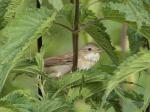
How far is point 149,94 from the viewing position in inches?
96.1

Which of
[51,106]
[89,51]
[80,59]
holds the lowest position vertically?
[89,51]

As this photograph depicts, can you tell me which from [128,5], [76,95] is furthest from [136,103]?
[128,5]

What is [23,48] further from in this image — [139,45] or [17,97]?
[139,45]

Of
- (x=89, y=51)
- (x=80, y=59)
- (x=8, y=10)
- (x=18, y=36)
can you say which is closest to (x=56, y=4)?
(x=8, y=10)

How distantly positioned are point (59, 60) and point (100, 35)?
4.22 meters

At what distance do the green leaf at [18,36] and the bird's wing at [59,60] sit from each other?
3.59 metres

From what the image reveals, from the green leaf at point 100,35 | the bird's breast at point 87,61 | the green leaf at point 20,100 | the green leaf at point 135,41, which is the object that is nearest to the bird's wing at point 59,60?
the bird's breast at point 87,61

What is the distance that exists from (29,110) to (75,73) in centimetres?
31

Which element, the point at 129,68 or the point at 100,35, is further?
the point at 100,35

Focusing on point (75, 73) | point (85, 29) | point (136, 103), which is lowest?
point (136, 103)

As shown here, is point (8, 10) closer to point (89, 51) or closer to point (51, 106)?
point (51, 106)

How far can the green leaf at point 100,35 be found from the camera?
108 inches

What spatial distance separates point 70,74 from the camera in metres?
2.67

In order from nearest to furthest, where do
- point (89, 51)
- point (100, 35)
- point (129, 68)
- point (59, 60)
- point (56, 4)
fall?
point (129, 68)
point (56, 4)
point (100, 35)
point (59, 60)
point (89, 51)
